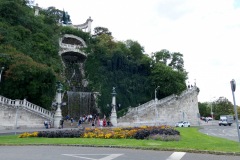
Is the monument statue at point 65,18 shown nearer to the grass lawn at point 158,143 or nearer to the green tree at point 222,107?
the green tree at point 222,107

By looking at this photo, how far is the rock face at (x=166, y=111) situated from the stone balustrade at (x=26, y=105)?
13249mm

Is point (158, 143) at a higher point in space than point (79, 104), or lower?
lower

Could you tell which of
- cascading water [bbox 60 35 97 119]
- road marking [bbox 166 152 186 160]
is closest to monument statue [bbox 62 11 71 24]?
cascading water [bbox 60 35 97 119]

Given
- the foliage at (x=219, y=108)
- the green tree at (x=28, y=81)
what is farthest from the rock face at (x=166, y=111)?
the foliage at (x=219, y=108)

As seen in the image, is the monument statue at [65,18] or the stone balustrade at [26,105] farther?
the monument statue at [65,18]

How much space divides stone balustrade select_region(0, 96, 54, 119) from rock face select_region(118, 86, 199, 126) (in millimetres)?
13249

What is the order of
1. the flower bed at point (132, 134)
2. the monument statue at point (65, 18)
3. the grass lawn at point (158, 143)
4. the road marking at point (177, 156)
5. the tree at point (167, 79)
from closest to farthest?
the road marking at point (177, 156) < the grass lawn at point (158, 143) < the flower bed at point (132, 134) < the tree at point (167, 79) < the monument statue at point (65, 18)

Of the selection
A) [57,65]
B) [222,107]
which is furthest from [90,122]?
[222,107]

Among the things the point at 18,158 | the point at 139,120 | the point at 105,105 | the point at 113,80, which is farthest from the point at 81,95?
the point at 18,158

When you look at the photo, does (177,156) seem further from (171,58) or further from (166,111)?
(171,58)

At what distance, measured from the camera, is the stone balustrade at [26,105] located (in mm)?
33844

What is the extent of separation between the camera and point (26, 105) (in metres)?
35.5

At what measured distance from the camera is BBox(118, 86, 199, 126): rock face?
48719 millimetres

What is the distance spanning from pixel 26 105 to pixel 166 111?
31.1 metres
